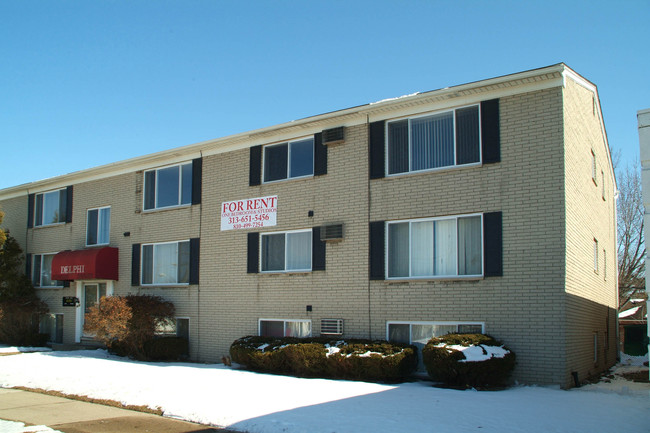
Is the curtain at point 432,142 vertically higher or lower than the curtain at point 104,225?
higher

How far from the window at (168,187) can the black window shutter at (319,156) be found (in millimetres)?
5055

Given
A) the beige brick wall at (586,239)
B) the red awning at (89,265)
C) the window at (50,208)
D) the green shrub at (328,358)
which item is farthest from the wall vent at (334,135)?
the window at (50,208)

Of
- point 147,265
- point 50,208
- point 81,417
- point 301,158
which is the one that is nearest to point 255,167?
point 301,158

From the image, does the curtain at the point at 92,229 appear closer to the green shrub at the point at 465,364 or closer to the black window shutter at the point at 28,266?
the black window shutter at the point at 28,266

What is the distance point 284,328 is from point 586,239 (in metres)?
8.05

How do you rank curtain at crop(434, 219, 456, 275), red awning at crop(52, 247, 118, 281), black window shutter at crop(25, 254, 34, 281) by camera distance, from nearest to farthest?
1. curtain at crop(434, 219, 456, 275)
2. red awning at crop(52, 247, 118, 281)
3. black window shutter at crop(25, 254, 34, 281)

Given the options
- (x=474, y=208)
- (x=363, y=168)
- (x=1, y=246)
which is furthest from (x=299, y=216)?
(x=1, y=246)

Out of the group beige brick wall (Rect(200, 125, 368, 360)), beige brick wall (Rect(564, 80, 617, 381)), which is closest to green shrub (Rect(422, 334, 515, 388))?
beige brick wall (Rect(564, 80, 617, 381))

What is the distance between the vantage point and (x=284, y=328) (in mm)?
16500

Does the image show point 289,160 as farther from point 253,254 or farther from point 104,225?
point 104,225

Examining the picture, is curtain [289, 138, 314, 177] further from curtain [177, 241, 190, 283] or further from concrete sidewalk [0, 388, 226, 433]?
concrete sidewalk [0, 388, 226, 433]

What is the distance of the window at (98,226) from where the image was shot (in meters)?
21.7

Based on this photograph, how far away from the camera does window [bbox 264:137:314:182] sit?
16781 millimetres

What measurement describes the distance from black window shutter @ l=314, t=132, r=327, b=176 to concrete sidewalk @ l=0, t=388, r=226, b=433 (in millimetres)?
7946
